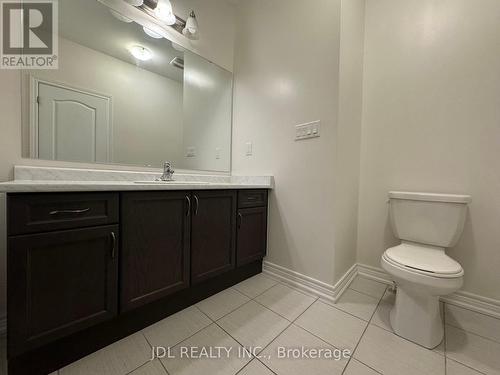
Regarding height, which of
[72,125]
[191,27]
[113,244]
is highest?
[191,27]

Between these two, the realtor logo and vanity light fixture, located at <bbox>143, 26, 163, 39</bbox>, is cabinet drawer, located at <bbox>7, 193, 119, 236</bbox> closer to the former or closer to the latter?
the realtor logo

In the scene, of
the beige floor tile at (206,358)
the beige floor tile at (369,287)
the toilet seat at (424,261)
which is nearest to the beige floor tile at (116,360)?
the beige floor tile at (206,358)

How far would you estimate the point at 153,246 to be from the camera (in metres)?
1.09

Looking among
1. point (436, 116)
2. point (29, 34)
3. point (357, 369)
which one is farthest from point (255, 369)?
point (29, 34)

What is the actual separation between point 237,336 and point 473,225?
5.47 feet

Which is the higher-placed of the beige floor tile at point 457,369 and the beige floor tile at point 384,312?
the beige floor tile at point 384,312

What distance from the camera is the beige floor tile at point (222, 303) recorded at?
1.29 m

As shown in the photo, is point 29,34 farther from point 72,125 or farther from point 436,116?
point 436,116

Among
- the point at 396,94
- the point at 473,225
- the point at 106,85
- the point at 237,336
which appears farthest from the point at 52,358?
the point at 396,94

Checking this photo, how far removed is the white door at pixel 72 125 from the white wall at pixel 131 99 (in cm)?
5

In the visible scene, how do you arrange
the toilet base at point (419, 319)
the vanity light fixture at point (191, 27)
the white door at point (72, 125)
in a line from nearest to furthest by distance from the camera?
1. the toilet base at point (419, 319)
2. the white door at point (72, 125)
3. the vanity light fixture at point (191, 27)

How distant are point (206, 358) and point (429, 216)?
1.58m

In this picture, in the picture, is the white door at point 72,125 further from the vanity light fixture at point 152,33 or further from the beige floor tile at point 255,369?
the beige floor tile at point 255,369

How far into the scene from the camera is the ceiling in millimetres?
1242
